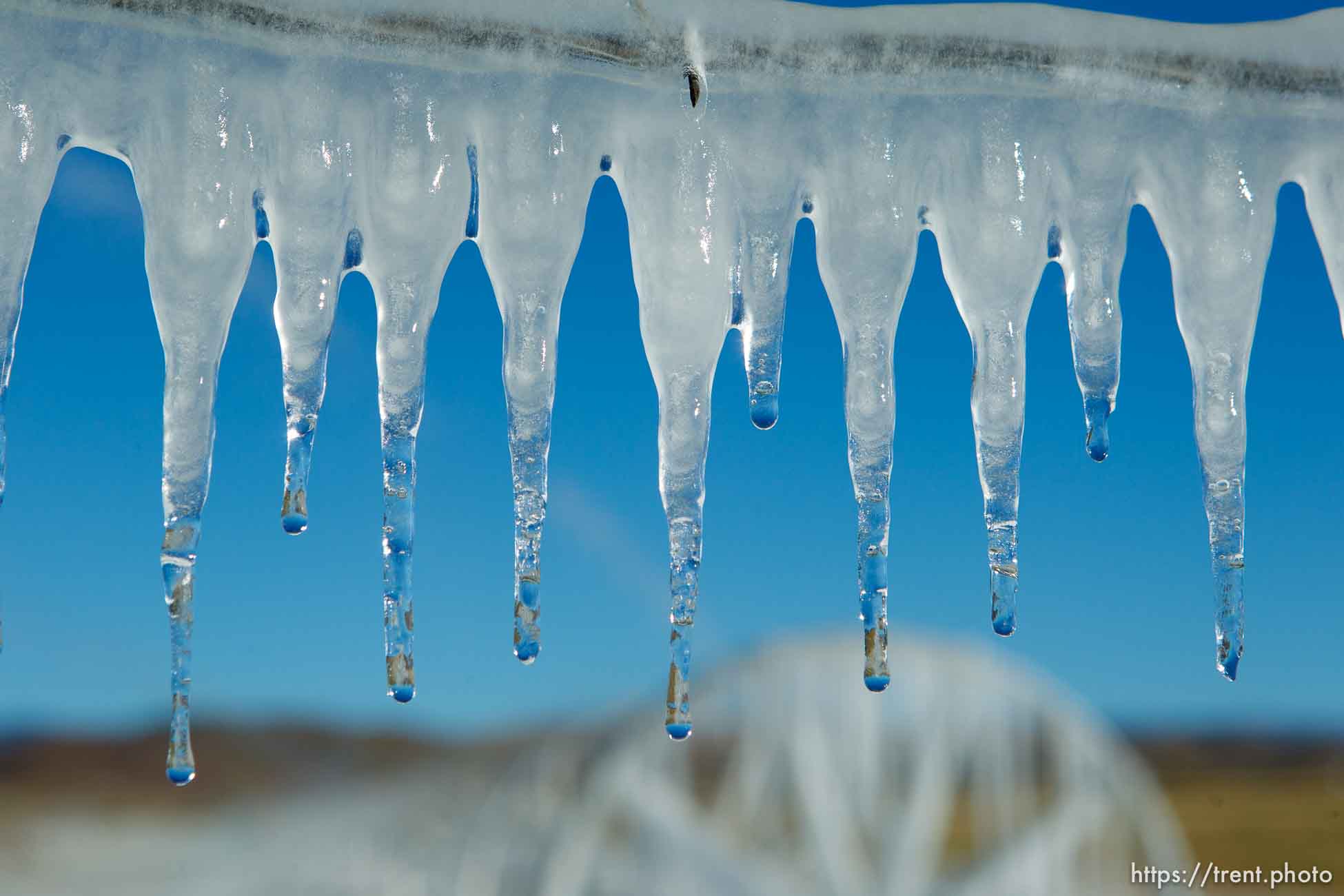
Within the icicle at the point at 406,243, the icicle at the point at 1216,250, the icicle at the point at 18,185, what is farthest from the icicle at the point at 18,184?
the icicle at the point at 1216,250

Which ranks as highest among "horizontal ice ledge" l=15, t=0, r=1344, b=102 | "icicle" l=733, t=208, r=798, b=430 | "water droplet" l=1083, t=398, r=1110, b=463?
"horizontal ice ledge" l=15, t=0, r=1344, b=102

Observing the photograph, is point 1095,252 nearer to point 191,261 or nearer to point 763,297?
point 763,297

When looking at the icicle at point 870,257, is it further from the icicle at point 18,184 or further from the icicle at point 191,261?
the icicle at point 18,184

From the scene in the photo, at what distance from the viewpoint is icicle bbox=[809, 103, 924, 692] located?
125cm

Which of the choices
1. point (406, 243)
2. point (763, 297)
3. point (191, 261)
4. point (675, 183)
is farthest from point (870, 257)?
point (191, 261)

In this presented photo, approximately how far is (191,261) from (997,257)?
2.97 feet

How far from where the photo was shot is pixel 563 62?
1170 millimetres

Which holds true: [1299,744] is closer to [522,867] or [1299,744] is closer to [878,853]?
[878,853]

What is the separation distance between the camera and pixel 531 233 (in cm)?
123

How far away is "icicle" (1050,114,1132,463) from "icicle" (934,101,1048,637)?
4 centimetres

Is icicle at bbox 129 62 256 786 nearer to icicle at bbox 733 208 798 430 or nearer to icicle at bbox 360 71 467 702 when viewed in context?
icicle at bbox 360 71 467 702

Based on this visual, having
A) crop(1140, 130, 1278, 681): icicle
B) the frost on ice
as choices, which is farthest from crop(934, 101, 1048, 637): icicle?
crop(1140, 130, 1278, 681): icicle

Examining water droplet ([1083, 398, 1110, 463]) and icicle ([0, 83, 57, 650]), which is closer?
icicle ([0, 83, 57, 650])

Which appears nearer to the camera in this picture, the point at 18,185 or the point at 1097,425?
the point at 18,185
